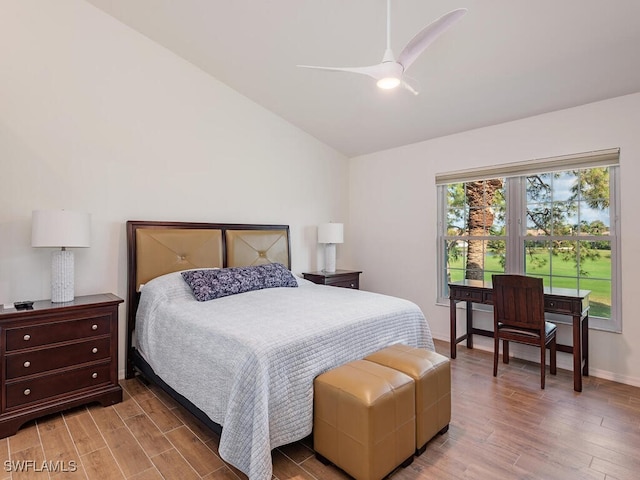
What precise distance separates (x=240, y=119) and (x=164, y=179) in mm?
Result: 1144

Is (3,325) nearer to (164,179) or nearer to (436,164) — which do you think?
(164,179)

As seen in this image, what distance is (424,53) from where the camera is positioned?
2.87 meters

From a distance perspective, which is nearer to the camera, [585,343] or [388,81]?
[388,81]

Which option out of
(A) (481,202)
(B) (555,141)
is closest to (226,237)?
(A) (481,202)

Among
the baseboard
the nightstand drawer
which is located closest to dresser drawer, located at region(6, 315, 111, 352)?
the nightstand drawer

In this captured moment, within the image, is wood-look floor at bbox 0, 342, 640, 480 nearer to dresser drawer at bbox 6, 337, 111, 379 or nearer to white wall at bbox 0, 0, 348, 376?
dresser drawer at bbox 6, 337, 111, 379

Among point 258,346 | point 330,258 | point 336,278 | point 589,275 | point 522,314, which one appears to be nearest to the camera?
point 258,346

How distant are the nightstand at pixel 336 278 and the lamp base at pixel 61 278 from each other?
252 cm

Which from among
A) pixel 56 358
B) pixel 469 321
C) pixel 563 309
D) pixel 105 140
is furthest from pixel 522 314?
pixel 105 140

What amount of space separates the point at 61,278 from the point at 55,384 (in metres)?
0.74

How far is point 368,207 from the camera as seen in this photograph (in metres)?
5.05

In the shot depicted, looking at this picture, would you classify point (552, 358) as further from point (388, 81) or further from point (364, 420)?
point (388, 81)

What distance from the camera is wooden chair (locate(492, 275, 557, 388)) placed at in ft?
9.53

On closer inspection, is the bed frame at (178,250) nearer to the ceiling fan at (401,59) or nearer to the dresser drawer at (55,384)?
the dresser drawer at (55,384)
